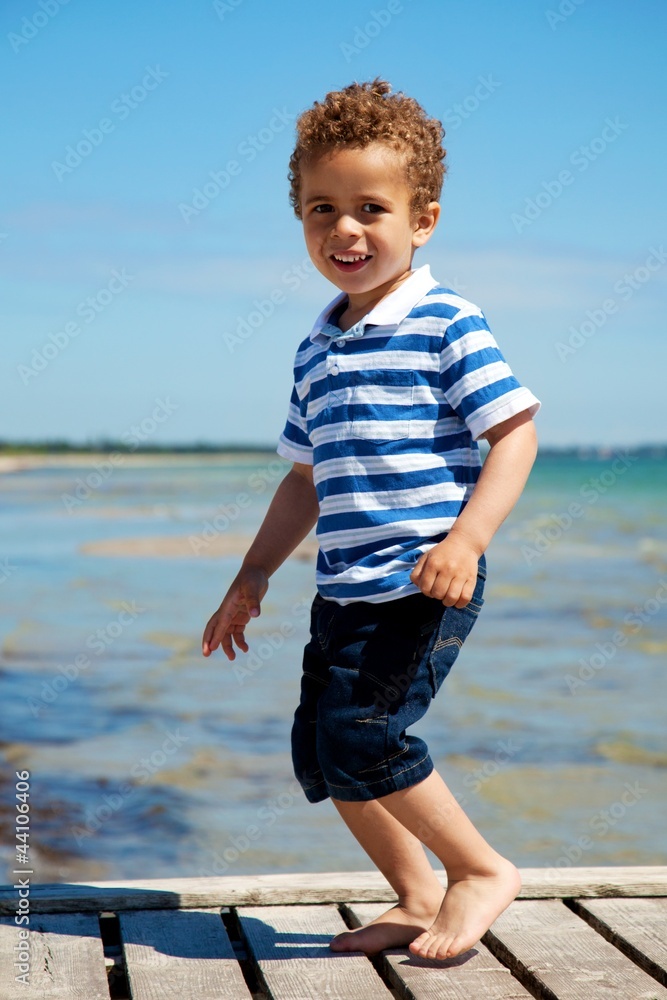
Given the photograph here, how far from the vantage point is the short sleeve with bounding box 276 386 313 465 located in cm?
250

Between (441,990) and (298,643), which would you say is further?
(298,643)

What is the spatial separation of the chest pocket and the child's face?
0.68 ft

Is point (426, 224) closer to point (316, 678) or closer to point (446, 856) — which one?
point (316, 678)

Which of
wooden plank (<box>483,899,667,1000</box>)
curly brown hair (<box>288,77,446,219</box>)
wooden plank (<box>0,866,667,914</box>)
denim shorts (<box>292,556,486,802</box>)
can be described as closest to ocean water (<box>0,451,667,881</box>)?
wooden plank (<box>0,866,667,914</box>)

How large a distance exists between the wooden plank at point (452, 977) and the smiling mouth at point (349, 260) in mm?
1340

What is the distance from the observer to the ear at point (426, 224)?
2.33 meters

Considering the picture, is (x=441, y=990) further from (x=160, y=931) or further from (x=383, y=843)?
(x=160, y=931)

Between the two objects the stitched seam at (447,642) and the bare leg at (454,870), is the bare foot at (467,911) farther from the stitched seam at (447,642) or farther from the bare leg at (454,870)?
the stitched seam at (447,642)

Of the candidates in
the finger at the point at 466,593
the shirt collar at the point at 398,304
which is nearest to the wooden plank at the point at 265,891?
the finger at the point at 466,593

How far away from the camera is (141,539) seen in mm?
15508

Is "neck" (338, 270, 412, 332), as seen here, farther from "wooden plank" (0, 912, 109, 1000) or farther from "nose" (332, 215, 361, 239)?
"wooden plank" (0, 912, 109, 1000)

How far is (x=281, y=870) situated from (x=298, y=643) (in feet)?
11.7

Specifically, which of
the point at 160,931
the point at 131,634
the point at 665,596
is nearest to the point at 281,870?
the point at 160,931

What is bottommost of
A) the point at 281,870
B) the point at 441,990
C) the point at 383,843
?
the point at 281,870
